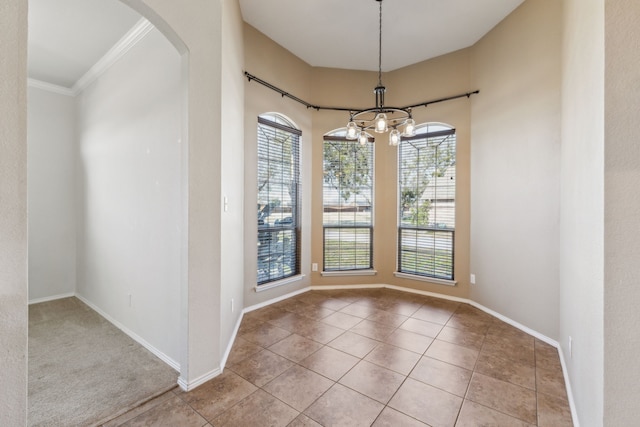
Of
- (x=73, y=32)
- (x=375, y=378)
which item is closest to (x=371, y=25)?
(x=73, y=32)

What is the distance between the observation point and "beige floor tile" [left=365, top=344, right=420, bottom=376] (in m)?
2.28

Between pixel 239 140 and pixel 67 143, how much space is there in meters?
3.00

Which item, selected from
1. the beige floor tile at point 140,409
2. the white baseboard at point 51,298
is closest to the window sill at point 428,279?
the beige floor tile at point 140,409

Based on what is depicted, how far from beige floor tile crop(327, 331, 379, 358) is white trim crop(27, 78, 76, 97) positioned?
16.4 ft

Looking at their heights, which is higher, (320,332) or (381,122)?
(381,122)

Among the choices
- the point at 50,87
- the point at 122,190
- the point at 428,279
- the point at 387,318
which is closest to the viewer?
the point at 122,190

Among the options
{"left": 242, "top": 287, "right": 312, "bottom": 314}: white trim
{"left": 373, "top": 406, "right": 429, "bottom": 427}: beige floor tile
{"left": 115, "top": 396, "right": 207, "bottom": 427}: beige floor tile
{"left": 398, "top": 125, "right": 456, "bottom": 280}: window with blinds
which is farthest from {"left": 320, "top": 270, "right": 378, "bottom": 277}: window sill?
{"left": 115, "top": 396, "right": 207, "bottom": 427}: beige floor tile

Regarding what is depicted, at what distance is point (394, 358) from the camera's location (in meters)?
2.42

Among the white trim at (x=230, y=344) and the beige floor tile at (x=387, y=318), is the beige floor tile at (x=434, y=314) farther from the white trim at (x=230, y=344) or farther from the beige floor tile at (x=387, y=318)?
the white trim at (x=230, y=344)

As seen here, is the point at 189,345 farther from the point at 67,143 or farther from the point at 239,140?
the point at 67,143

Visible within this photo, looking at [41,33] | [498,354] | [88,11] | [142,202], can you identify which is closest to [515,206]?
[498,354]

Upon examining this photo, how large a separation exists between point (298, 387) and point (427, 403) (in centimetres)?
90

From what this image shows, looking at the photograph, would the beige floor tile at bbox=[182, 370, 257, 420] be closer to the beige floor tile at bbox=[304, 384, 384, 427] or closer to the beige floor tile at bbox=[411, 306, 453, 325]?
the beige floor tile at bbox=[304, 384, 384, 427]
